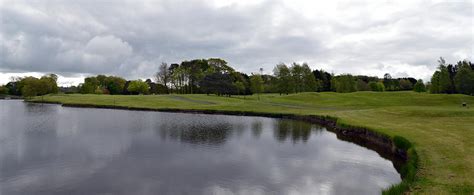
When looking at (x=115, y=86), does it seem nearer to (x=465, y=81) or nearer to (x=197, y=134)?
(x=197, y=134)

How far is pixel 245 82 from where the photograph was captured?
124188 millimetres

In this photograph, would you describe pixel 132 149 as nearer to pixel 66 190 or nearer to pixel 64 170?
pixel 64 170

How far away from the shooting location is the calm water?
1722 cm

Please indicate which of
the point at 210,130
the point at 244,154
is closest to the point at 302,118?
the point at 210,130

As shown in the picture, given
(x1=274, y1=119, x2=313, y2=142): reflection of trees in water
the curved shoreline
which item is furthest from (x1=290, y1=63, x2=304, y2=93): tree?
(x1=274, y1=119, x2=313, y2=142): reflection of trees in water

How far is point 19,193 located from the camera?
15.9 meters

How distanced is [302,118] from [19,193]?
141 feet

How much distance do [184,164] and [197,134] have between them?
13938 mm

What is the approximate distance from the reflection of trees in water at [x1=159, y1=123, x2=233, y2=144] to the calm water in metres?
0.10

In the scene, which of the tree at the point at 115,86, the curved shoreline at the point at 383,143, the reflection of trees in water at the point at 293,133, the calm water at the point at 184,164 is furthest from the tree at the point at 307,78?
the tree at the point at 115,86

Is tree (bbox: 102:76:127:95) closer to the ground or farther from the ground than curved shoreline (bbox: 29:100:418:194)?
farther from the ground

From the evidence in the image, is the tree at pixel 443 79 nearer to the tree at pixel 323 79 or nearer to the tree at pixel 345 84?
the tree at pixel 345 84

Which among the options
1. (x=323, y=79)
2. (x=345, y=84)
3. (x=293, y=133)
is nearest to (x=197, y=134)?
(x=293, y=133)

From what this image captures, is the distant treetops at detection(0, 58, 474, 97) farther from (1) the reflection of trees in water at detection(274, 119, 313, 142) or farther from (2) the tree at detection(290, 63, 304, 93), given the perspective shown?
(1) the reflection of trees in water at detection(274, 119, 313, 142)
